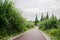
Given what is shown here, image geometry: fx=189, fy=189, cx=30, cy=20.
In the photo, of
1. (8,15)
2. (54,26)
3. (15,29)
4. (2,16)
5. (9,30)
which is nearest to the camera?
(2,16)

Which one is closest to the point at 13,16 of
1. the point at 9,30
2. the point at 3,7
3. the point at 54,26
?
the point at 9,30

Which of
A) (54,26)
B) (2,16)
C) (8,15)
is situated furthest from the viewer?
(54,26)

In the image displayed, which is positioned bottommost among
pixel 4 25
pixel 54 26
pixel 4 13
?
pixel 54 26

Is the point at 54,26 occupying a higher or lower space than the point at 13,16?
lower

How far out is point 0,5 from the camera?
98.4 ft

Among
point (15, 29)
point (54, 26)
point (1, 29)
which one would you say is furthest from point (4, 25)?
point (54, 26)

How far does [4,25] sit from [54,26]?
20.8m

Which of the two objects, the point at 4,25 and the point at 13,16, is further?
the point at 13,16

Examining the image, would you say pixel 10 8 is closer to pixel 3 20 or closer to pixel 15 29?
pixel 3 20

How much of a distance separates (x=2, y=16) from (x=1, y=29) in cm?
248

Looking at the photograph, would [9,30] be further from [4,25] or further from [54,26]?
[54,26]

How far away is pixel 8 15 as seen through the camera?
104ft

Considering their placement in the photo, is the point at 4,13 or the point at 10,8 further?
the point at 10,8

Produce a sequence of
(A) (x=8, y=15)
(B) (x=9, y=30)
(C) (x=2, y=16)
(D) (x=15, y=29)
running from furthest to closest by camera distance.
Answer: (D) (x=15, y=29)
(B) (x=9, y=30)
(A) (x=8, y=15)
(C) (x=2, y=16)
